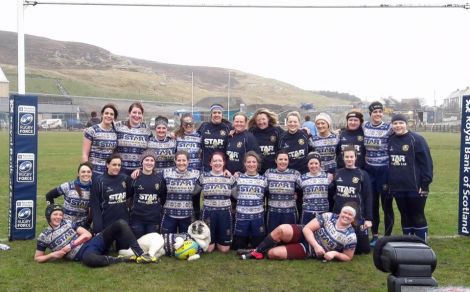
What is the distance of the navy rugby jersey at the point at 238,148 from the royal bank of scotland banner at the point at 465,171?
292 centimetres

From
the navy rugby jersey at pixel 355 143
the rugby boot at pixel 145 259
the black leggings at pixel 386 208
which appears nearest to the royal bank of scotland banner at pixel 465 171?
the black leggings at pixel 386 208

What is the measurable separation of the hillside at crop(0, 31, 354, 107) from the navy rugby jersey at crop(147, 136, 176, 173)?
6521 cm

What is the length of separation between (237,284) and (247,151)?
2.18 meters

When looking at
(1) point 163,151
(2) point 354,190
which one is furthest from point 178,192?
(2) point 354,190

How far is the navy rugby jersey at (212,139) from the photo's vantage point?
7.00 m

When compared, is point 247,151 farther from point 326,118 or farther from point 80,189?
point 80,189

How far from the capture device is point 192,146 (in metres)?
6.98

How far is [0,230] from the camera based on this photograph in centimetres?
735

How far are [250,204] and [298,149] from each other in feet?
3.38

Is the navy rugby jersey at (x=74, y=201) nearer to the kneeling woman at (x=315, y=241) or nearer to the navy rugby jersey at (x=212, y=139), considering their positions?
the navy rugby jersey at (x=212, y=139)

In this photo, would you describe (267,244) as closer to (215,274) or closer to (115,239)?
(215,274)

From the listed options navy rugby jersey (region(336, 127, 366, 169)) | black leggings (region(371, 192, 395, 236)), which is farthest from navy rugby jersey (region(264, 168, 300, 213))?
black leggings (region(371, 192, 395, 236))

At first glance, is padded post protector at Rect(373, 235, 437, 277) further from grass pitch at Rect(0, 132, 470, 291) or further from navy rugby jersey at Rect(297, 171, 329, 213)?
navy rugby jersey at Rect(297, 171, 329, 213)

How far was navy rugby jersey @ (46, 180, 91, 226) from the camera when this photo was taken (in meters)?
6.29
